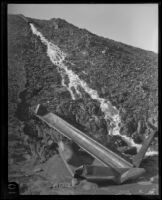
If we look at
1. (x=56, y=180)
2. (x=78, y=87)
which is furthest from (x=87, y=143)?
(x=78, y=87)

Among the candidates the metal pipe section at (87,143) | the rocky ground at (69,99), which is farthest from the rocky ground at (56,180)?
the metal pipe section at (87,143)

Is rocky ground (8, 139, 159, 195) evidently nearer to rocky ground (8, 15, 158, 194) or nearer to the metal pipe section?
rocky ground (8, 15, 158, 194)

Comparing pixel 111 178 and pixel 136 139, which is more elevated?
pixel 136 139

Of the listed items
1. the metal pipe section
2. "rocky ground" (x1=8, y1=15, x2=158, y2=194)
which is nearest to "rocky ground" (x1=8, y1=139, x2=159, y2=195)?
"rocky ground" (x1=8, y1=15, x2=158, y2=194)

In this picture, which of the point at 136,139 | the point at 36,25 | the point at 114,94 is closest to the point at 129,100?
the point at 114,94

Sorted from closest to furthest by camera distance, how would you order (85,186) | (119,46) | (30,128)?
(85,186) → (30,128) → (119,46)

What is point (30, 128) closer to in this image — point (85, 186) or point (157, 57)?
point (85, 186)

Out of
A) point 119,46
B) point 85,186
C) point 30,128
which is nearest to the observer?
point 85,186
